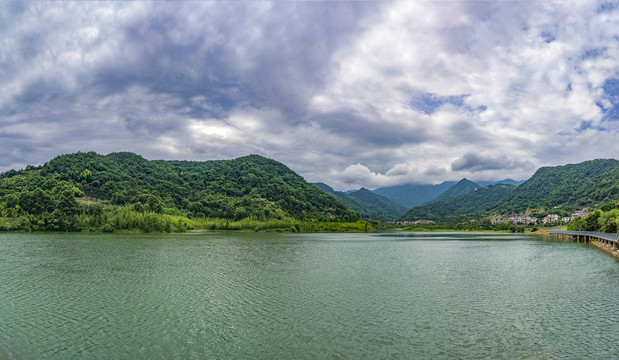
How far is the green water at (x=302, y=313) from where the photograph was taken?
1305cm

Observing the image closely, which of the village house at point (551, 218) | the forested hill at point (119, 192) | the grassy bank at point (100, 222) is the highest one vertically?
the forested hill at point (119, 192)

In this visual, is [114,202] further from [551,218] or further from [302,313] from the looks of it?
[551,218]

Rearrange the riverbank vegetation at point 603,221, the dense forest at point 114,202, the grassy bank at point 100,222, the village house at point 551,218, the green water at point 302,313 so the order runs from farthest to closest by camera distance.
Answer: the village house at point 551,218 → the dense forest at point 114,202 → the grassy bank at point 100,222 → the riverbank vegetation at point 603,221 → the green water at point 302,313

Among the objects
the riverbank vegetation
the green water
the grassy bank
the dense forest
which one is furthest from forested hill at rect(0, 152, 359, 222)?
the riverbank vegetation

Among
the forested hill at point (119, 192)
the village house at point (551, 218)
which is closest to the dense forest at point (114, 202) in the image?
the forested hill at point (119, 192)

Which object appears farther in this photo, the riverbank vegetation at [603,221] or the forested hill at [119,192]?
the forested hill at [119,192]

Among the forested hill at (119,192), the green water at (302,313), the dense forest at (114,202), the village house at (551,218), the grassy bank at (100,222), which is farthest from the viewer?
the village house at (551,218)

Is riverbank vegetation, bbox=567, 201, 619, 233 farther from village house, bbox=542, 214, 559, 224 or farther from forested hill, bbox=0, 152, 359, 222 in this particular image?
forested hill, bbox=0, 152, 359, 222

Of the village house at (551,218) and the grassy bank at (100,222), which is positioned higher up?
the village house at (551,218)

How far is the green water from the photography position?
13.0 m

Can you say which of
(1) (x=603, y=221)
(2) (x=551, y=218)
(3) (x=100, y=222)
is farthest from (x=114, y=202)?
(2) (x=551, y=218)

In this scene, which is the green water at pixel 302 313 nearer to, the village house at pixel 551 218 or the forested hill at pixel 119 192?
the forested hill at pixel 119 192

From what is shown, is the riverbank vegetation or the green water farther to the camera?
the riverbank vegetation

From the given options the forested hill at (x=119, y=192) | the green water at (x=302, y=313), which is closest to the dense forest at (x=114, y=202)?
the forested hill at (x=119, y=192)
